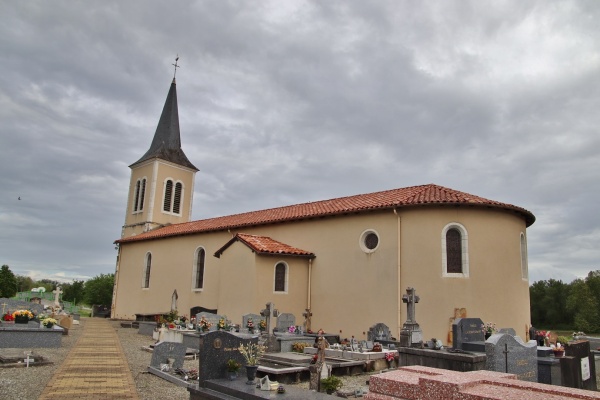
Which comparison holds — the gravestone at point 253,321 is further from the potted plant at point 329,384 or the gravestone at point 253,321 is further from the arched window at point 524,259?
the arched window at point 524,259

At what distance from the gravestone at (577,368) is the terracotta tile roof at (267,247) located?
12182 mm

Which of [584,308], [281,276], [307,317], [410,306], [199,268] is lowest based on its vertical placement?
[307,317]

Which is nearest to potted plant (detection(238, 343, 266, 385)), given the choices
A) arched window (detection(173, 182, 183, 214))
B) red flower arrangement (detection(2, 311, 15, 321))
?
red flower arrangement (detection(2, 311, 15, 321))

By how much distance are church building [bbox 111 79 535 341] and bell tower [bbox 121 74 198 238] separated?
9.30m

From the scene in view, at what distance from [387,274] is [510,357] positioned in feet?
27.1

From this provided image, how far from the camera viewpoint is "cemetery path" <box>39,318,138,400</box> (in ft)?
27.9

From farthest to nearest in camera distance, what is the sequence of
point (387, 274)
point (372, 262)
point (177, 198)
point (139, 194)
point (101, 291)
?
point (101, 291), point (177, 198), point (139, 194), point (372, 262), point (387, 274)

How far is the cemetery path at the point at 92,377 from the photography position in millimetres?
8500

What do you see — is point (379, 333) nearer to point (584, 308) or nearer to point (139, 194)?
point (139, 194)

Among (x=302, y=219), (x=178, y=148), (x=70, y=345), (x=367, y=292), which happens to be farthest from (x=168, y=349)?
(x=178, y=148)

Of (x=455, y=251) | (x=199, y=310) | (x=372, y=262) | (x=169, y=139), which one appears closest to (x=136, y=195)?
(x=169, y=139)

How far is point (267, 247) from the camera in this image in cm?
2009

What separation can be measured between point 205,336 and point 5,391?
4242mm

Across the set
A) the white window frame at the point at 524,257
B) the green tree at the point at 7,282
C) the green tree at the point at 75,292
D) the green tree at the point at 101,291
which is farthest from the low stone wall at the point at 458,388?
the green tree at the point at 75,292
